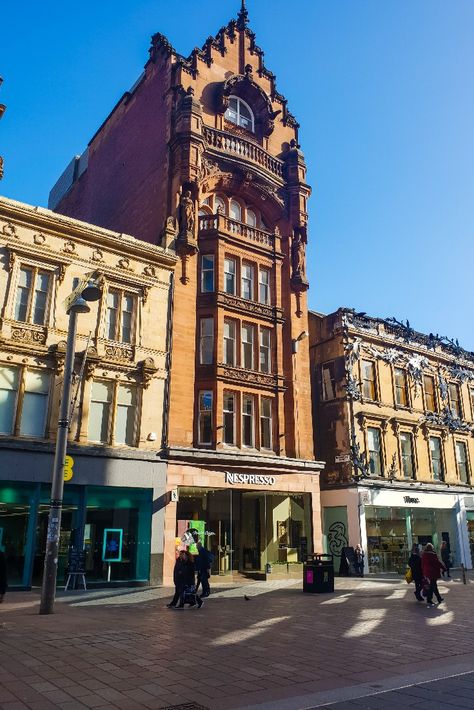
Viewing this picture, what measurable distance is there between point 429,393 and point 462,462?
5.29 meters

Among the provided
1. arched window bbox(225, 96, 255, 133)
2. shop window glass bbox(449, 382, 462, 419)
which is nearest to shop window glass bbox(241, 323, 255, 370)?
arched window bbox(225, 96, 255, 133)

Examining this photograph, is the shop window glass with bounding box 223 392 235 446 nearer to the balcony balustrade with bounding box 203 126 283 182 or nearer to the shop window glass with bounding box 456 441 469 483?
the balcony balustrade with bounding box 203 126 283 182

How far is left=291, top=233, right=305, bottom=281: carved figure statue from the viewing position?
30.2 meters

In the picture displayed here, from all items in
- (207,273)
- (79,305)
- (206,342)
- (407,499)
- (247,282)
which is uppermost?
(247,282)

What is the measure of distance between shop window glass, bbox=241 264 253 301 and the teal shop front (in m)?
11.1

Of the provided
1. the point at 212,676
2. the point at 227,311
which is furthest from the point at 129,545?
the point at 212,676

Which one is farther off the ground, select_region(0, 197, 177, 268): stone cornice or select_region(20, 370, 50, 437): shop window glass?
select_region(0, 197, 177, 268): stone cornice

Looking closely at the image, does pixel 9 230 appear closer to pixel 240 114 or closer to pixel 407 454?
pixel 240 114

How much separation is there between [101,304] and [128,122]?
15.9 metres

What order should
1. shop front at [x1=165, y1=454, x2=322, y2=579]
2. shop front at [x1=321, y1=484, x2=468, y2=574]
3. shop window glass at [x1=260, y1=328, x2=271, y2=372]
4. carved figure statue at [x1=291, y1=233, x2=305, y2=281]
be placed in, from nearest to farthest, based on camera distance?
shop front at [x1=165, y1=454, x2=322, y2=579], shop window glass at [x1=260, y1=328, x2=271, y2=372], shop front at [x1=321, y1=484, x2=468, y2=574], carved figure statue at [x1=291, y1=233, x2=305, y2=281]

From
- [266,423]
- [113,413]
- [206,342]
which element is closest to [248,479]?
[266,423]

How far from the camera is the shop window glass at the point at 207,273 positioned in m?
27.3

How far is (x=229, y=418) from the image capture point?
2636cm

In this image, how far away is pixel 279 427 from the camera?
27688 millimetres
